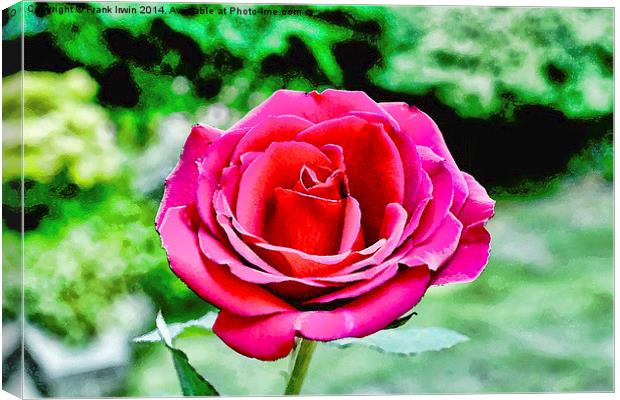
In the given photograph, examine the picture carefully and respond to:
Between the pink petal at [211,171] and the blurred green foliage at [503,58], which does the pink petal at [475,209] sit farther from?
the blurred green foliage at [503,58]

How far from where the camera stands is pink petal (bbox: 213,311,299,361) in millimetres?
830

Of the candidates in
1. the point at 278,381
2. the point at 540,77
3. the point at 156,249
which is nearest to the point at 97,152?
the point at 156,249

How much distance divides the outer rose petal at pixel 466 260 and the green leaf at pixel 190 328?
10.8 inches

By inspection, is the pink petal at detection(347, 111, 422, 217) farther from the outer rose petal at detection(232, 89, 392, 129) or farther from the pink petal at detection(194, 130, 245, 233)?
the pink petal at detection(194, 130, 245, 233)

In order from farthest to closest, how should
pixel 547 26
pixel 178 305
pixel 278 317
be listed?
pixel 547 26, pixel 178 305, pixel 278 317

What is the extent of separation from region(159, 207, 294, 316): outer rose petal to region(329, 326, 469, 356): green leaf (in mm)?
200

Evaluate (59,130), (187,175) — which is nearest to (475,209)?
(187,175)

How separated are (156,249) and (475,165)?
1.38 feet

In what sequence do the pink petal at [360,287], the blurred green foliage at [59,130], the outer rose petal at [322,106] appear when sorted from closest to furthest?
the pink petal at [360,287]
the outer rose petal at [322,106]
the blurred green foliage at [59,130]

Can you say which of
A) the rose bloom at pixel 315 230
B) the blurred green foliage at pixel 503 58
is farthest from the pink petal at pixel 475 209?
the blurred green foliage at pixel 503 58

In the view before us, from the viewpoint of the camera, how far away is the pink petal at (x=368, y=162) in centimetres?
86

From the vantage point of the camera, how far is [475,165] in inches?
48.8

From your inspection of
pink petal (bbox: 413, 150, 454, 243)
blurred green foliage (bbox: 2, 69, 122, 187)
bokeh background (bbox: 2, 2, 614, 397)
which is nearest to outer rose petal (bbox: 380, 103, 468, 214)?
pink petal (bbox: 413, 150, 454, 243)

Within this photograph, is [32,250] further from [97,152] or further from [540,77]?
[540,77]
